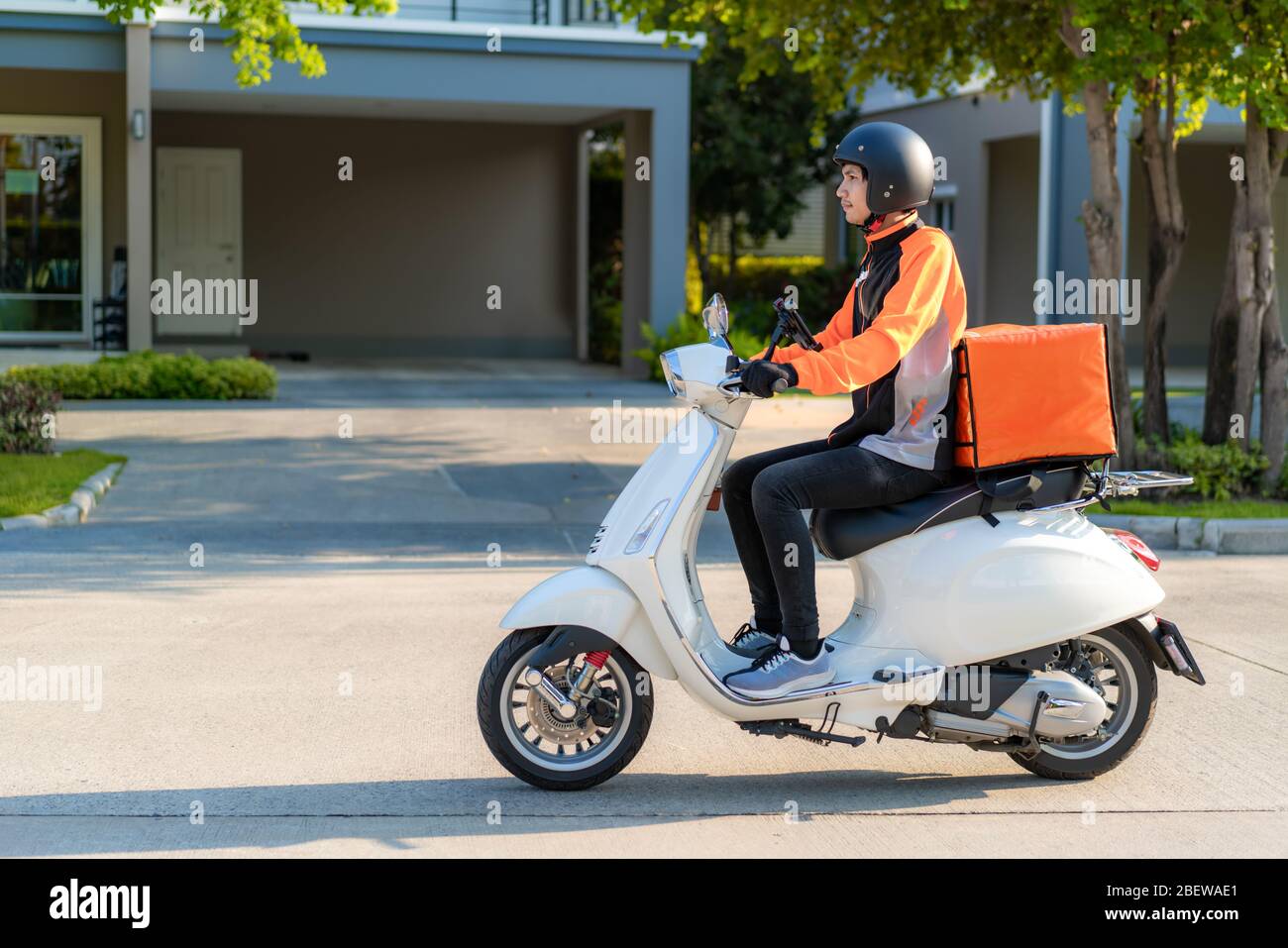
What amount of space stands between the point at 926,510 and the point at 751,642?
689 millimetres

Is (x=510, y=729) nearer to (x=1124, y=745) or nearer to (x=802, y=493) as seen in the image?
(x=802, y=493)

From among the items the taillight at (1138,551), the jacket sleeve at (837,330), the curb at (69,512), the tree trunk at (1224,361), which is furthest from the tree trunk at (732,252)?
the taillight at (1138,551)

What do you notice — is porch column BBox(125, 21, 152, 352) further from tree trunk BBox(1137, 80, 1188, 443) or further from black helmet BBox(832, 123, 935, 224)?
black helmet BBox(832, 123, 935, 224)

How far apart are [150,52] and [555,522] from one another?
983 cm

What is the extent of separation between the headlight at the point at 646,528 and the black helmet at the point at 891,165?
3.63ft

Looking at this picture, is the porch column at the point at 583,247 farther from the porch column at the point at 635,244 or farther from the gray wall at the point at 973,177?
the gray wall at the point at 973,177

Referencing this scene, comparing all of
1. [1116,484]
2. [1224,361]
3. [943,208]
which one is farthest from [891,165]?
[943,208]

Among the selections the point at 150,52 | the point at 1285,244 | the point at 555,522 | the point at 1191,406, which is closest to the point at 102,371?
the point at 150,52

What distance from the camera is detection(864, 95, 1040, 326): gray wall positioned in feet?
75.3

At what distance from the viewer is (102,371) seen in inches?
650

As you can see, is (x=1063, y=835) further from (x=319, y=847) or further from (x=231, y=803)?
(x=231, y=803)

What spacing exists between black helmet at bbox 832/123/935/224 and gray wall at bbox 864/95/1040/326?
18175 mm

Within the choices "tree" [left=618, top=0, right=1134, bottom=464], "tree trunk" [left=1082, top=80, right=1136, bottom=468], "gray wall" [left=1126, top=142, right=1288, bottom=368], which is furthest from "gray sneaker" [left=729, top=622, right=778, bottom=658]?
"gray wall" [left=1126, top=142, right=1288, bottom=368]

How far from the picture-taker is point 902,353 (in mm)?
4719
